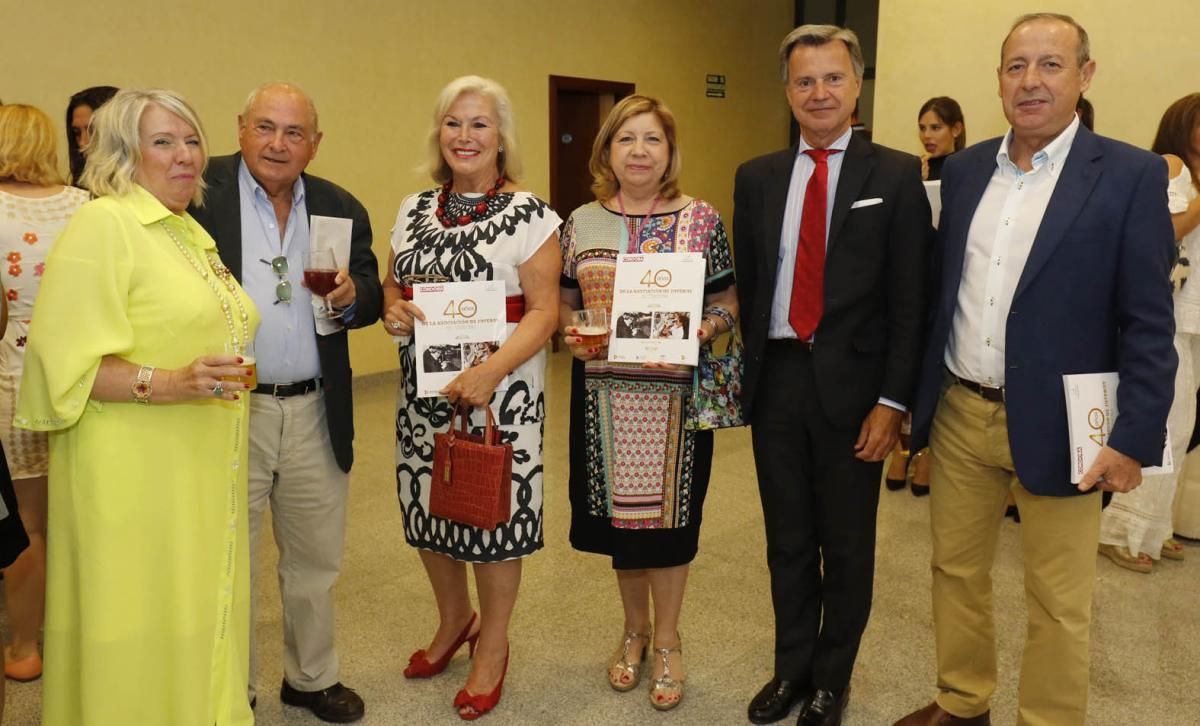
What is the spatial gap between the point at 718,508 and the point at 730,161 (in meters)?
7.07

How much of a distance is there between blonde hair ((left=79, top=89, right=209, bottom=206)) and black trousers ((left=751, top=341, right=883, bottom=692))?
1.63 m

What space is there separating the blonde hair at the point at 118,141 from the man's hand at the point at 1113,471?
2.21 meters

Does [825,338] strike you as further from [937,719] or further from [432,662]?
[432,662]

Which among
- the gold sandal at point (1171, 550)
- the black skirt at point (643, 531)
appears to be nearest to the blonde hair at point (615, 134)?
the black skirt at point (643, 531)

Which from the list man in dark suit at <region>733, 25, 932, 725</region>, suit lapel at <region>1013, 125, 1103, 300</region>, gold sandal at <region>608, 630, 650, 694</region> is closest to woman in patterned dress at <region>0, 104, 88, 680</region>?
gold sandal at <region>608, 630, 650, 694</region>

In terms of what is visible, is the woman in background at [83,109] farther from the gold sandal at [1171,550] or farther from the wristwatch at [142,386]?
the gold sandal at [1171,550]

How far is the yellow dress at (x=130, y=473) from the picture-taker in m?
1.91

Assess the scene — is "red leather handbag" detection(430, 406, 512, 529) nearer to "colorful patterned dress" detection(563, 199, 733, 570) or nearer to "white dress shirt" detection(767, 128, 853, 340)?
"colorful patterned dress" detection(563, 199, 733, 570)

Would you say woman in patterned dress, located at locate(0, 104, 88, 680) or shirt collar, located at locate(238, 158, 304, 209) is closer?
shirt collar, located at locate(238, 158, 304, 209)

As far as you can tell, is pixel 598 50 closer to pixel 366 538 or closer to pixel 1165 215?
pixel 366 538

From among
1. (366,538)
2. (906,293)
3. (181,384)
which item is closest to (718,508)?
(366,538)

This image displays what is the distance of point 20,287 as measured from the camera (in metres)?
2.89

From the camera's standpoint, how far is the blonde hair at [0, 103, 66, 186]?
9.55 feet

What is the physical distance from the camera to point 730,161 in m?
10.9
